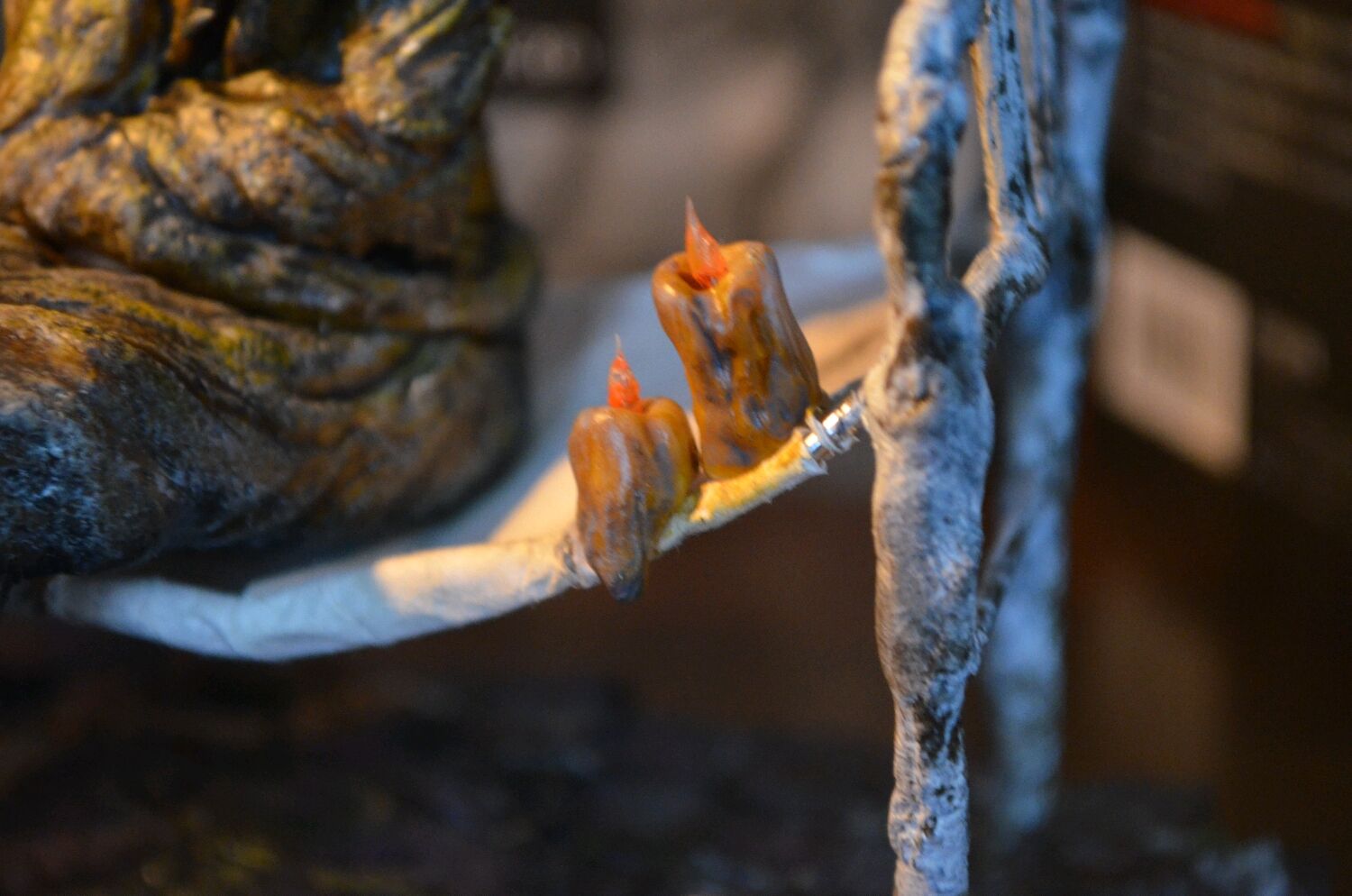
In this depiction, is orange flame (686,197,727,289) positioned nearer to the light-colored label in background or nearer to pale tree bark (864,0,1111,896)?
pale tree bark (864,0,1111,896)

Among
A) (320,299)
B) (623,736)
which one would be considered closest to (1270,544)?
(623,736)

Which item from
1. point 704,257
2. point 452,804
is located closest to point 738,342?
point 704,257

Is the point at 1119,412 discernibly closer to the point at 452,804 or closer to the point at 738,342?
the point at 452,804

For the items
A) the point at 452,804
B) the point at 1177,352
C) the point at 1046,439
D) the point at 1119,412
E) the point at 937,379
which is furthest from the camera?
the point at 1119,412

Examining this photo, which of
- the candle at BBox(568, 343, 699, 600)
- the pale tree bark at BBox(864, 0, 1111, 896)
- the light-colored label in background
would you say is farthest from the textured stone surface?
the light-colored label in background

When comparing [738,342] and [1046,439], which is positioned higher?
[738,342]

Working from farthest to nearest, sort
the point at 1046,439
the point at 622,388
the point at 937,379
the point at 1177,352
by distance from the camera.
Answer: the point at 1177,352
the point at 1046,439
the point at 622,388
the point at 937,379

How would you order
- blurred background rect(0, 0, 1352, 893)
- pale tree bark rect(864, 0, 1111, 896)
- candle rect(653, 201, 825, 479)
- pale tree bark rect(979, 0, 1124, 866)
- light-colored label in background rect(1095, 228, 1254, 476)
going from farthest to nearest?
light-colored label in background rect(1095, 228, 1254, 476) < blurred background rect(0, 0, 1352, 893) < pale tree bark rect(979, 0, 1124, 866) < candle rect(653, 201, 825, 479) < pale tree bark rect(864, 0, 1111, 896)

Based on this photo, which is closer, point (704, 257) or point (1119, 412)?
point (704, 257)
